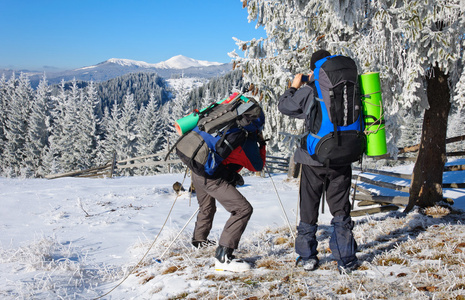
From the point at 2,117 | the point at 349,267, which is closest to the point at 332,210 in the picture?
the point at 349,267

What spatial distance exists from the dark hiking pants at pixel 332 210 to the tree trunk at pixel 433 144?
2995mm

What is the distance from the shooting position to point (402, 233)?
434 cm

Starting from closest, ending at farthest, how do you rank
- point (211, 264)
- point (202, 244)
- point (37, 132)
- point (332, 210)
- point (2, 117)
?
point (332, 210), point (211, 264), point (202, 244), point (37, 132), point (2, 117)

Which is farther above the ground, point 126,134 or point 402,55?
point 402,55

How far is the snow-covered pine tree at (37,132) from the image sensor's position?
42.1 meters

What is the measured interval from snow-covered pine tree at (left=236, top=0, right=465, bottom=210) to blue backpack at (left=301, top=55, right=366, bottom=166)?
2149 mm

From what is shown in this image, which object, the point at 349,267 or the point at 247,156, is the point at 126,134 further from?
the point at 349,267

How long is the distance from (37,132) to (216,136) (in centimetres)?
4808

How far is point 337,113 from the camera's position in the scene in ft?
9.64

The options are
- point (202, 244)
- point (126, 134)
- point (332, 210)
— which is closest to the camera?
point (332, 210)

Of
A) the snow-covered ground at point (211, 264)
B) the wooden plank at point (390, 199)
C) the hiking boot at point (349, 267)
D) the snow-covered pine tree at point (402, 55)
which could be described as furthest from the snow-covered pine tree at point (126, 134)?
the hiking boot at point (349, 267)

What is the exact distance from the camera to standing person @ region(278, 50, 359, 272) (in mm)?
3061

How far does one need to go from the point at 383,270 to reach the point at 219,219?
4137 millimetres

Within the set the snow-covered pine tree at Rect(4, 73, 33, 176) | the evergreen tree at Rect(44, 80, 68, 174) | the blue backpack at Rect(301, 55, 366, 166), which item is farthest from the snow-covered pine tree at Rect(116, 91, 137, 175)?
the blue backpack at Rect(301, 55, 366, 166)
